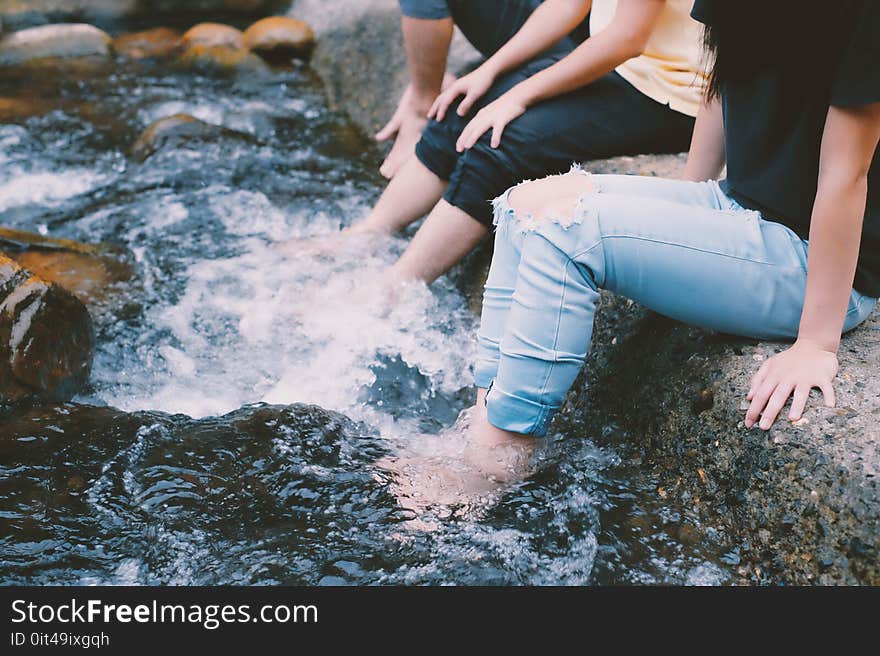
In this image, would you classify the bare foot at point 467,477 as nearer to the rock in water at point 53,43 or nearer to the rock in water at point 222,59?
the rock in water at point 222,59

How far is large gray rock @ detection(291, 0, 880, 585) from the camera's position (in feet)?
5.21

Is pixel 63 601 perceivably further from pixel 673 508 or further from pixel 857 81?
pixel 857 81

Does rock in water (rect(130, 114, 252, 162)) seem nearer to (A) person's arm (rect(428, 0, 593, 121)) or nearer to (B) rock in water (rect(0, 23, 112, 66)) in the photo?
(B) rock in water (rect(0, 23, 112, 66))

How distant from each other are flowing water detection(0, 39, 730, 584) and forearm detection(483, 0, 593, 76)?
2.34ft

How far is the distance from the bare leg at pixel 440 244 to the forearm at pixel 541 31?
0.47 meters

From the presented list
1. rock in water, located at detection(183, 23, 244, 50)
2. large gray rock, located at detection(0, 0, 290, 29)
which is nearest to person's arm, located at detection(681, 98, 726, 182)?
rock in water, located at detection(183, 23, 244, 50)

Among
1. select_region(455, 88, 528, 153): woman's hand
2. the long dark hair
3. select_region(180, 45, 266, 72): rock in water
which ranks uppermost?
the long dark hair

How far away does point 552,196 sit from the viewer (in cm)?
185

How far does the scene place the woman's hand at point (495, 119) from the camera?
8.39 ft

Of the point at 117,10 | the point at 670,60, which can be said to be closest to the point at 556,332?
the point at 670,60

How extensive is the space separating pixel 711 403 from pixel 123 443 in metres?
1.33

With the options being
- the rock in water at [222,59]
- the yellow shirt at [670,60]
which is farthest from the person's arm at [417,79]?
the rock in water at [222,59]

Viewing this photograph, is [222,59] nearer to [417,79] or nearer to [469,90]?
[417,79]

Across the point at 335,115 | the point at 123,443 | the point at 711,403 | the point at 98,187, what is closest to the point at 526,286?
the point at 711,403
